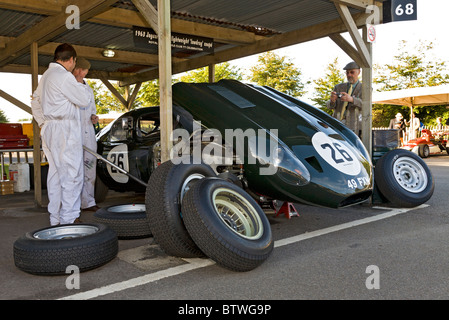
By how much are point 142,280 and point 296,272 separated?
117cm

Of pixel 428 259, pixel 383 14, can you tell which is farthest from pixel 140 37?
pixel 428 259

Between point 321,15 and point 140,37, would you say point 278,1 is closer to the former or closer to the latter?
point 321,15

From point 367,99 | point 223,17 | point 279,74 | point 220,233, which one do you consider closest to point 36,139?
point 223,17

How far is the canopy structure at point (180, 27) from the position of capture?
521 cm

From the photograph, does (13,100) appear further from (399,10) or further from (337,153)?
(399,10)

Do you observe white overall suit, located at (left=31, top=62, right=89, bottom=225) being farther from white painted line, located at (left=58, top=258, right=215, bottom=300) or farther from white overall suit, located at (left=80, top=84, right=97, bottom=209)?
white painted line, located at (left=58, top=258, right=215, bottom=300)

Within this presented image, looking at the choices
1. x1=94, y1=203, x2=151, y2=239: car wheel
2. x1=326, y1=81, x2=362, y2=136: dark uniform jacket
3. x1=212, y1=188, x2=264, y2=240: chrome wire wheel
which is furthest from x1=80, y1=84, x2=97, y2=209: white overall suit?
x1=326, y1=81, x2=362, y2=136: dark uniform jacket

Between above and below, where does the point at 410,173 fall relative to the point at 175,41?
below

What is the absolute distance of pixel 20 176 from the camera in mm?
8445

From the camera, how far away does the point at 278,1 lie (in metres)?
6.01

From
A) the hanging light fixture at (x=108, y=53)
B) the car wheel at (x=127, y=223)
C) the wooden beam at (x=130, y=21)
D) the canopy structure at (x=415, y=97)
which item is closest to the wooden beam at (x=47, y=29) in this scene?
the wooden beam at (x=130, y=21)

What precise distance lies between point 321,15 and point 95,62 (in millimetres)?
6591

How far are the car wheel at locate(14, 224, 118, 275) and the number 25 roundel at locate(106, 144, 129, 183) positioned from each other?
2.71m

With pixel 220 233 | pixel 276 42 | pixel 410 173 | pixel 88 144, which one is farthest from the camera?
pixel 276 42
